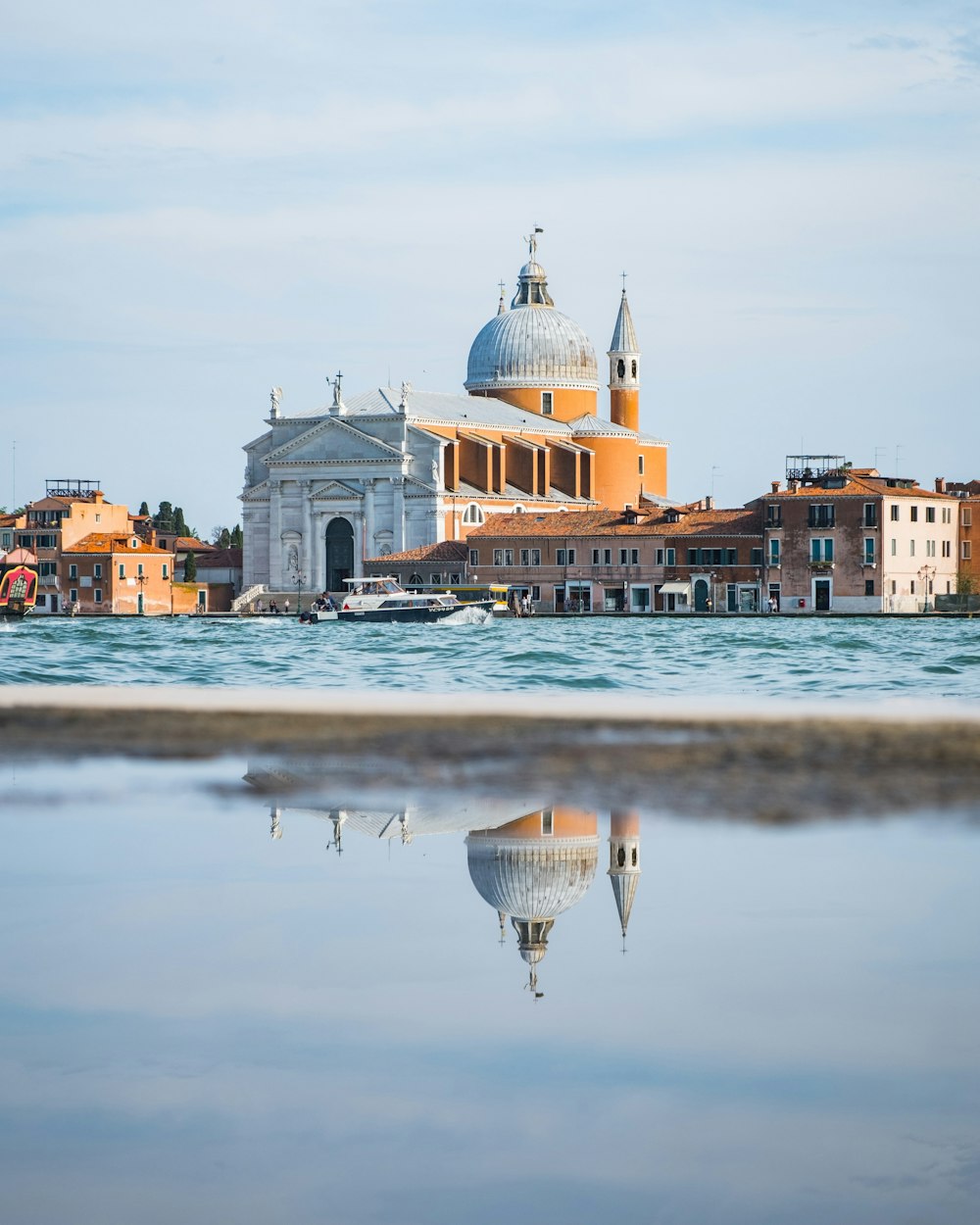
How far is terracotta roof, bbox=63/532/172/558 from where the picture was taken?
76.1 meters

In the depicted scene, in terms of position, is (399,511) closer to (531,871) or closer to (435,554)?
(435,554)

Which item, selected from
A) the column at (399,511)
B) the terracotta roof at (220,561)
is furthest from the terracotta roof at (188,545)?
the column at (399,511)

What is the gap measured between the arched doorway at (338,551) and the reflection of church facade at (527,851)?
71.4 m

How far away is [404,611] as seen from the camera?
5838 cm

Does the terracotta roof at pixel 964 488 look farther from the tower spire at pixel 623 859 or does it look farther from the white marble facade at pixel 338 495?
the tower spire at pixel 623 859

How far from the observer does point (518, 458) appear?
81.1 m

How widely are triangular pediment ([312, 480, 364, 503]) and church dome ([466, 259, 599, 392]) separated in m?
11.5

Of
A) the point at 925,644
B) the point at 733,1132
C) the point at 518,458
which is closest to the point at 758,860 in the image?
the point at 733,1132

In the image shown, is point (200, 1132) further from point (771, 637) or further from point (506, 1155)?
point (771, 637)

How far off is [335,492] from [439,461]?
4.87 meters

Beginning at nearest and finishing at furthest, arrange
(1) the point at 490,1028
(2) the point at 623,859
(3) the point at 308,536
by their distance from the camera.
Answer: (1) the point at 490,1028 → (2) the point at 623,859 → (3) the point at 308,536

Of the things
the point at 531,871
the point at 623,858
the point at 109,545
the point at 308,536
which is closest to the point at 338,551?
the point at 308,536

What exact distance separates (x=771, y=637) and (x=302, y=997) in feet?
123

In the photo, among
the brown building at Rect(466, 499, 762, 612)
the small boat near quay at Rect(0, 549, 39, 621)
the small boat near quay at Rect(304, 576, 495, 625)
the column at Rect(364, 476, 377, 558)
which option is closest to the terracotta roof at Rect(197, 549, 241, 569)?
the column at Rect(364, 476, 377, 558)
